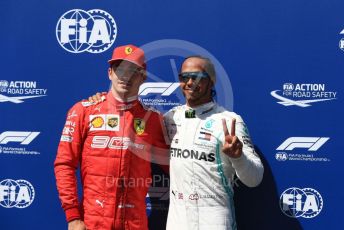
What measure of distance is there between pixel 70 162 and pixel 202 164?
2.17ft

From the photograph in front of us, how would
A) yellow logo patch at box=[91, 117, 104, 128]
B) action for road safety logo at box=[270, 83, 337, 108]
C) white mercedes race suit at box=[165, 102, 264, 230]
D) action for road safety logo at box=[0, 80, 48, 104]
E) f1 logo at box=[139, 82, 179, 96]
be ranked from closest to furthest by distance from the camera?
white mercedes race suit at box=[165, 102, 264, 230] → yellow logo patch at box=[91, 117, 104, 128] → action for road safety logo at box=[270, 83, 337, 108] → f1 logo at box=[139, 82, 179, 96] → action for road safety logo at box=[0, 80, 48, 104]

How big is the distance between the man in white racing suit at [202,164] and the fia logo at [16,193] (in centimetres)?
109

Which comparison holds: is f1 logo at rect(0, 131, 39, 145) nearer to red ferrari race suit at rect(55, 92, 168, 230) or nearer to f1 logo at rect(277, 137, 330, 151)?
red ferrari race suit at rect(55, 92, 168, 230)

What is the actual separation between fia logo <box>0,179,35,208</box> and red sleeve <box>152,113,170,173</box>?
3.11 ft

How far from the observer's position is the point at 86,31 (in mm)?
2674

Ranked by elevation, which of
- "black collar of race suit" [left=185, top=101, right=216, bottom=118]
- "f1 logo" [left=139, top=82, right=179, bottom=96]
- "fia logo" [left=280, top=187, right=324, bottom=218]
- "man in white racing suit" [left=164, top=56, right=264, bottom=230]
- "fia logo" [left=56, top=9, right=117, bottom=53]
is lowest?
"fia logo" [left=280, top=187, right=324, bottom=218]

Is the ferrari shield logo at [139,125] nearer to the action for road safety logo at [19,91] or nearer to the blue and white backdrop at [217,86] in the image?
the blue and white backdrop at [217,86]

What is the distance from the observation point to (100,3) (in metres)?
2.66

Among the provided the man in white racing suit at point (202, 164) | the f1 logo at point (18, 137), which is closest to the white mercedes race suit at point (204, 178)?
the man in white racing suit at point (202, 164)

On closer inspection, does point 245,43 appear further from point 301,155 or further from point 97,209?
point 97,209

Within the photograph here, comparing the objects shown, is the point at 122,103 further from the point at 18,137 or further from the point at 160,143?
the point at 18,137

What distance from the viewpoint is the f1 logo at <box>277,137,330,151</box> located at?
2.49 meters

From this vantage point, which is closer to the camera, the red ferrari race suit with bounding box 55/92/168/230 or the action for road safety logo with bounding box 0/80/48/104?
the red ferrari race suit with bounding box 55/92/168/230

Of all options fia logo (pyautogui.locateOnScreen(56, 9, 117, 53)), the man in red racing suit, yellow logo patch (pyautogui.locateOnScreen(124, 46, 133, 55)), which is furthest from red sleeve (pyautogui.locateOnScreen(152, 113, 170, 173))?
fia logo (pyautogui.locateOnScreen(56, 9, 117, 53))
